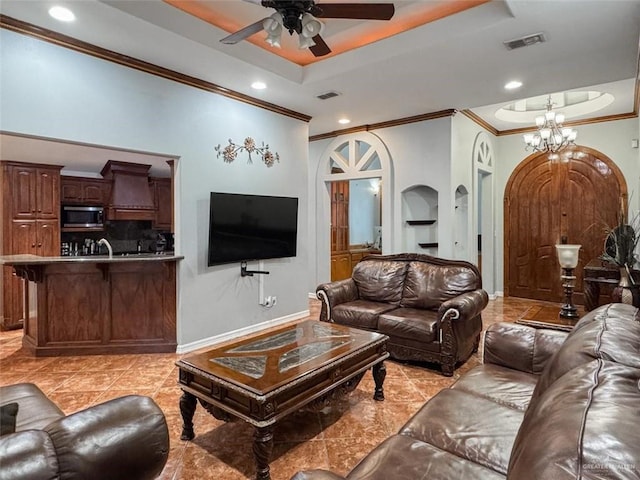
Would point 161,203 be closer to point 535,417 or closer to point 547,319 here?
point 547,319

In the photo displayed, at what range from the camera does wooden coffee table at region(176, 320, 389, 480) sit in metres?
1.93

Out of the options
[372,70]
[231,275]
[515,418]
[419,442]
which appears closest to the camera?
[419,442]

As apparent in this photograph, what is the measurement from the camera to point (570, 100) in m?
5.87

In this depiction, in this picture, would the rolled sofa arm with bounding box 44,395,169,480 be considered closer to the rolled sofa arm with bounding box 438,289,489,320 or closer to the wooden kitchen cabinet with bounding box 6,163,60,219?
the rolled sofa arm with bounding box 438,289,489,320

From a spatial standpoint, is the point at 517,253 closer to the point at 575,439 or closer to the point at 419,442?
the point at 419,442

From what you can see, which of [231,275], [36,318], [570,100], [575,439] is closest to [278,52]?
[231,275]

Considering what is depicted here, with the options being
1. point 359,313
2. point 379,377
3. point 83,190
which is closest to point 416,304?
point 359,313

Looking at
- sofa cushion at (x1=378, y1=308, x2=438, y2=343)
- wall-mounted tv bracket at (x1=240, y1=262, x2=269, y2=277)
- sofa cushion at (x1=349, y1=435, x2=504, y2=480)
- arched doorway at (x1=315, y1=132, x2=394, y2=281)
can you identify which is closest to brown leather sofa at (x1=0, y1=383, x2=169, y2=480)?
sofa cushion at (x1=349, y1=435, x2=504, y2=480)

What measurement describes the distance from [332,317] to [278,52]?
2.85 metres

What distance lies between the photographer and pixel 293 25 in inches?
91.4

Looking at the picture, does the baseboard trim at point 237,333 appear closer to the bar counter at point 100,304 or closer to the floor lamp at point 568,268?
the bar counter at point 100,304

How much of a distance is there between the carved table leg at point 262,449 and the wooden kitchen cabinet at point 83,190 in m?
6.06

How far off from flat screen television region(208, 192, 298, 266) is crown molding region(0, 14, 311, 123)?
119cm


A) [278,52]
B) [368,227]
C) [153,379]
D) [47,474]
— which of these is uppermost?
[278,52]
